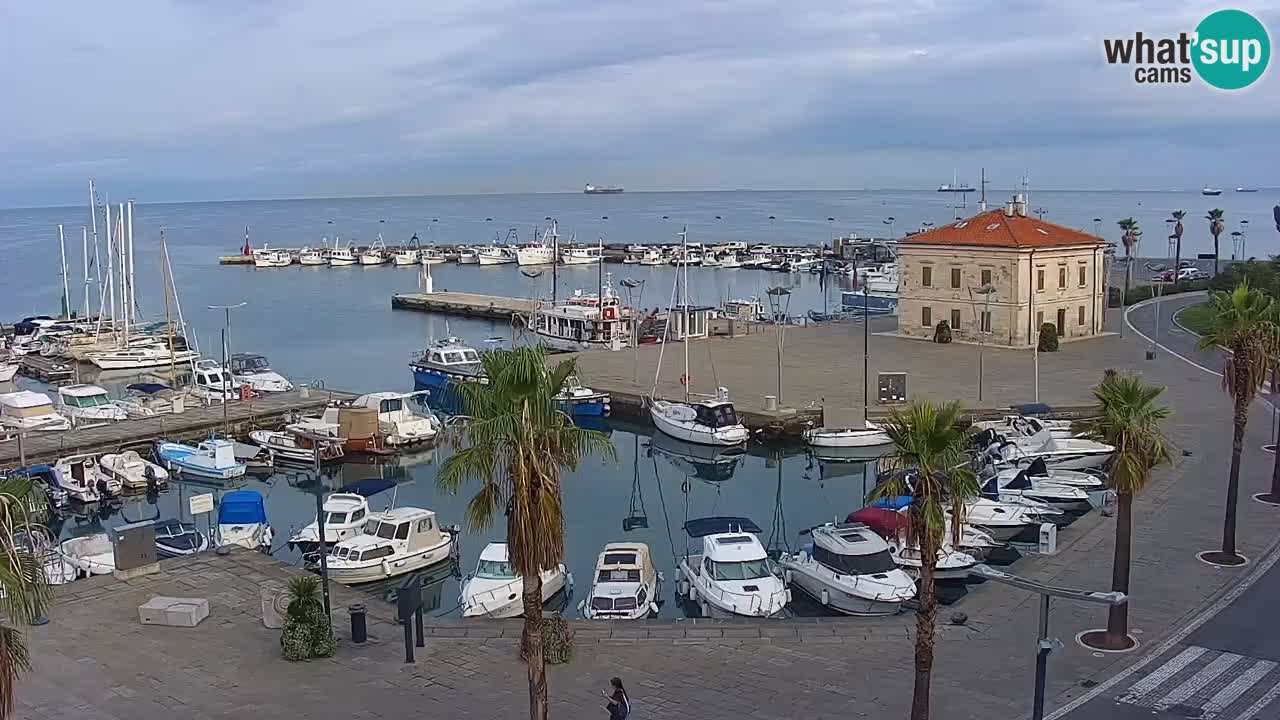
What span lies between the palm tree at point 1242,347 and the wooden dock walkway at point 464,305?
67.6 meters

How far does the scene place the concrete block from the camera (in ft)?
66.4

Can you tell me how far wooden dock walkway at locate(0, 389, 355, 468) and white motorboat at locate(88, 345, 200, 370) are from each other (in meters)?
19.2

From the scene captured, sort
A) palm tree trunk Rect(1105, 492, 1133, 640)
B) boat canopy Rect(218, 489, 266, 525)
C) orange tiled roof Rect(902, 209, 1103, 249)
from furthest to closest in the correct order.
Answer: orange tiled roof Rect(902, 209, 1103, 249)
boat canopy Rect(218, 489, 266, 525)
palm tree trunk Rect(1105, 492, 1133, 640)

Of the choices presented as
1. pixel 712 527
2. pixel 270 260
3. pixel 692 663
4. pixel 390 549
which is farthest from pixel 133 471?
pixel 270 260

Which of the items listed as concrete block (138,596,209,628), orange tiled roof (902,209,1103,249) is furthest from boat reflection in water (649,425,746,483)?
concrete block (138,596,209,628)

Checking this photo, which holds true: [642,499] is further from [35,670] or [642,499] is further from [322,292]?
[322,292]

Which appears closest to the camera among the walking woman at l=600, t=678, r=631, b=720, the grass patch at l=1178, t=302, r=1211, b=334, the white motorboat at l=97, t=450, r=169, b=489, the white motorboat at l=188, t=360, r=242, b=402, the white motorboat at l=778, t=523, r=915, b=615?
the walking woman at l=600, t=678, r=631, b=720

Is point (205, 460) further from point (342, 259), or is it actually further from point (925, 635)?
point (342, 259)

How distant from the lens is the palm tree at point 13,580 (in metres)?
9.97

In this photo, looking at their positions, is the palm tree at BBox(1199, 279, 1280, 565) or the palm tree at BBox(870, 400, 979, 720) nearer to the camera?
the palm tree at BBox(870, 400, 979, 720)

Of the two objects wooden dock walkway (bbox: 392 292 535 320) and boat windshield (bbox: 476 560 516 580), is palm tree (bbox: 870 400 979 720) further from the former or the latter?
wooden dock walkway (bbox: 392 292 535 320)

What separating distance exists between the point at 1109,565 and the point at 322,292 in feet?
374

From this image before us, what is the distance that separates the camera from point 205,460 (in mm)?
40844

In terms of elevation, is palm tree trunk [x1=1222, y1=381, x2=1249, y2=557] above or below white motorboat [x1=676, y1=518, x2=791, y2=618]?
above
